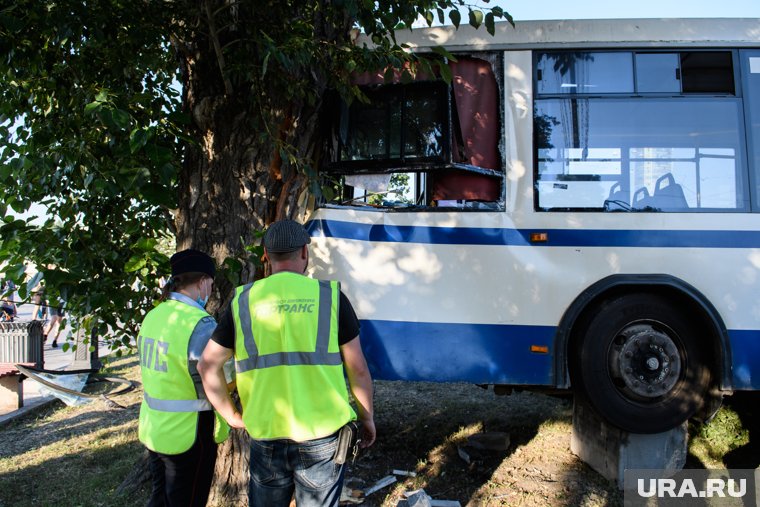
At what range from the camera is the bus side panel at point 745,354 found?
396 cm

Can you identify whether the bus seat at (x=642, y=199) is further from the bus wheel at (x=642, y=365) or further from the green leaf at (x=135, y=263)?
the green leaf at (x=135, y=263)

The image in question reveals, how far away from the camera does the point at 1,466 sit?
513cm

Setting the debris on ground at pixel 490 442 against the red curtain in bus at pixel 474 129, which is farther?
the debris on ground at pixel 490 442

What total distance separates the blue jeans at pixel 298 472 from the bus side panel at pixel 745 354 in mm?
3014

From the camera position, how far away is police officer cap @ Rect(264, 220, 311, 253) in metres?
2.46

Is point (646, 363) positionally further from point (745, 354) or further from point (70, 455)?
point (70, 455)

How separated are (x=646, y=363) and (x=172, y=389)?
307cm

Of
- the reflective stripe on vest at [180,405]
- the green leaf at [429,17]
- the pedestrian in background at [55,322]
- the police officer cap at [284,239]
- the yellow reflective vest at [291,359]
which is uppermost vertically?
the green leaf at [429,17]

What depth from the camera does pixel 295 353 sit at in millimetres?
2348

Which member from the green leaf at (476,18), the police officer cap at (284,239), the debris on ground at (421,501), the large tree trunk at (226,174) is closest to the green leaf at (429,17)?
the green leaf at (476,18)

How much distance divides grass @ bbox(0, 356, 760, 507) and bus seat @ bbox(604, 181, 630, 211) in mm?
2081

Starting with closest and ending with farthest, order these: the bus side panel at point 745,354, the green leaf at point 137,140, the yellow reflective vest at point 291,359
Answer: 1. the yellow reflective vest at point 291,359
2. the green leaf at point 137,140
3. the bus side panel at point 745,354

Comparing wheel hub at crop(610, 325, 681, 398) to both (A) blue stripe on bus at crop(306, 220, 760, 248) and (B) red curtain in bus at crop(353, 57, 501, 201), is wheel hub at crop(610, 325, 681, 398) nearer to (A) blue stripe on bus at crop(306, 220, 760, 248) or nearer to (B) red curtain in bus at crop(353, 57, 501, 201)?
(A) blue stripe on bus at crop(306, 220, 760, 248)

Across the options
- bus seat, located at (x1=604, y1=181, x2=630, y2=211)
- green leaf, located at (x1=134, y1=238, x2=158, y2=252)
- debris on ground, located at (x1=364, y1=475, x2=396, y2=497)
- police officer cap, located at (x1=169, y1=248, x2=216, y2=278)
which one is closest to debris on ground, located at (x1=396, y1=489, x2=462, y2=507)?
debris on ground, located at (x1=364, y1=475, x2=396, y2=497)
